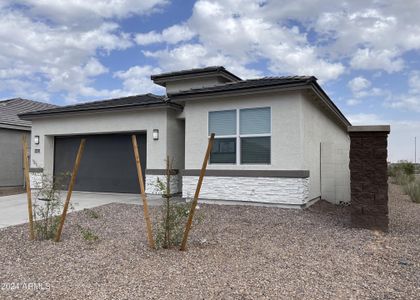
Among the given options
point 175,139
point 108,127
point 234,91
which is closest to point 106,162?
point 108,127

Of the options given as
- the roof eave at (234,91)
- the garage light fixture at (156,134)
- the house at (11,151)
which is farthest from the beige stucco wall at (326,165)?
the house at (11,151)

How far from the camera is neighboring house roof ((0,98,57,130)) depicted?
1698 centimetres

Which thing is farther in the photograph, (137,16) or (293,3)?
(137,16)

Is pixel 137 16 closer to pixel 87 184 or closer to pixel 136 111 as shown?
pixel 136 111

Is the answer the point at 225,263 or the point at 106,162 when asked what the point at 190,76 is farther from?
the point at 225,263

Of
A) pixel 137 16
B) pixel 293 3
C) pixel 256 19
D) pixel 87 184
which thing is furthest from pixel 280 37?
pixel 87 184

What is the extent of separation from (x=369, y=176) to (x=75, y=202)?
28.3ft

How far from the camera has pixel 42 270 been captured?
4586mm

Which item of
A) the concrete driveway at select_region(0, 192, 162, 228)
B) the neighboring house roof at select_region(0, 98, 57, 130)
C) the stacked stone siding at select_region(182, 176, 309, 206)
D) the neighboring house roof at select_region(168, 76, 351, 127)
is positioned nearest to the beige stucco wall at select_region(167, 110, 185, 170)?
the neighboring house roof at select_region(168, 76, 351, 127)

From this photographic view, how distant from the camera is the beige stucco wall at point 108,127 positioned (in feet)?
38.8

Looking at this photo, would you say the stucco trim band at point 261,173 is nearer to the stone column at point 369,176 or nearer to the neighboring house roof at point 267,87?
the stone column at point 369,176

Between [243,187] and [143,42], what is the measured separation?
8.30 m

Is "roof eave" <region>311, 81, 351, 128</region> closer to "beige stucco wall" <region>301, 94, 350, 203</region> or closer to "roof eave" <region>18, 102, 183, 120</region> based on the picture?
"beige stucco wall" <region>301, 94, 350, 203</region>

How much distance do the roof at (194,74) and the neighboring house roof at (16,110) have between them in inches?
281
